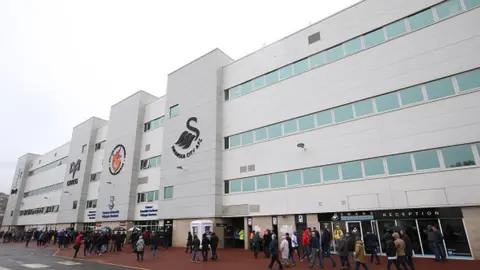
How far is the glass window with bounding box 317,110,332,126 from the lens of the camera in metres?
19.6

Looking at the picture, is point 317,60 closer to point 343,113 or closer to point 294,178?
point 343,113

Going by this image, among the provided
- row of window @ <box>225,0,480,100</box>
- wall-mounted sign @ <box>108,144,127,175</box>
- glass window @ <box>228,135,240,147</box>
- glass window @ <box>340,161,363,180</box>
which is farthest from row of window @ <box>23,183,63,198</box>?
glass window @ <box>340,161,363,180</box>

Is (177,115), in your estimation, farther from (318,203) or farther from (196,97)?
(318,203)

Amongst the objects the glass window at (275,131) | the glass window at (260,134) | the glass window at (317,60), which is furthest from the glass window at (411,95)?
the glass window at (260,134)

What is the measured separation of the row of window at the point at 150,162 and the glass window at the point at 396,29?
2505 centimetres

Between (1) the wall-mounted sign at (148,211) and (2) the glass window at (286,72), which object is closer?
(2) the glass window at (286,72)

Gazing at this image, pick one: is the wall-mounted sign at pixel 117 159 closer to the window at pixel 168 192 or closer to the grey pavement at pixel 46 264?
the window at pixel 168 192

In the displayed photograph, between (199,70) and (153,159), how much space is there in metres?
11.9

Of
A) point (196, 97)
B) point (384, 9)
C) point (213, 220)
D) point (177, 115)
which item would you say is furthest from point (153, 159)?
point (384, 9)

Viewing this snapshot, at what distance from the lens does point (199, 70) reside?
2886 centimetres

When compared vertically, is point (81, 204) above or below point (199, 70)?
below

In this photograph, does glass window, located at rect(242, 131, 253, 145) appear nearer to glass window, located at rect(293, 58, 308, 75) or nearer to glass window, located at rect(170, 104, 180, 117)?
glass window, located at rect(293, 58, 308, 75)

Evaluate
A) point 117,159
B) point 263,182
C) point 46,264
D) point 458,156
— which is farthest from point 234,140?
point 117,159

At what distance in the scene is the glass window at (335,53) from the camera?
20.1 meters
